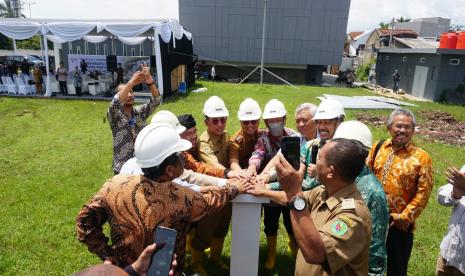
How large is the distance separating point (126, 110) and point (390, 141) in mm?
2761

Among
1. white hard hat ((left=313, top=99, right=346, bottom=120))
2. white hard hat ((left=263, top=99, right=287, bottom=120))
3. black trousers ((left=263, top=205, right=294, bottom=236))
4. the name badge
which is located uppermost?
white hard hat ((left=313, top=99, right=346, bottom=120))

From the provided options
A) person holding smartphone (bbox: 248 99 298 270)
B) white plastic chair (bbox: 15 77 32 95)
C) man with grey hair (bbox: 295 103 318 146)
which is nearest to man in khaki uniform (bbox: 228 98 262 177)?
person holding smartphone (bbox: 248 99 298 270)

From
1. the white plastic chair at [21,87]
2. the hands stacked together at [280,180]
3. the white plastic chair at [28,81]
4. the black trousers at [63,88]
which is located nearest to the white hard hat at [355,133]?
the hands stacked together at [280,180]

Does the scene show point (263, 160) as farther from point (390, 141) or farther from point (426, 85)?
point (426, 85)

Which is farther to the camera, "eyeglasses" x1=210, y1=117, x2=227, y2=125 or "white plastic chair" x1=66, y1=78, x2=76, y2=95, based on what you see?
"white plastic chair" x1=66, y1=78, x2=76, y2=95

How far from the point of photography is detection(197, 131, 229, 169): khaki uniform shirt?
3.31 metres

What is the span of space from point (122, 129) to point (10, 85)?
14905mm

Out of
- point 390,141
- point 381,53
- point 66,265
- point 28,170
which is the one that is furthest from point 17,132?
point 381,53

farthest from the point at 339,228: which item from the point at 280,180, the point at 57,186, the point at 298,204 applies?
the point at 57,186

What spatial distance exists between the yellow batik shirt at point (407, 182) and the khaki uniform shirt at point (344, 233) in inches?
48.9

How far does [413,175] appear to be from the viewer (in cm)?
291

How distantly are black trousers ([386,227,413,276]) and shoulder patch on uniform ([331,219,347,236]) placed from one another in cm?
157

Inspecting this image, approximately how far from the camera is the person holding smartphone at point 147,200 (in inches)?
72.7

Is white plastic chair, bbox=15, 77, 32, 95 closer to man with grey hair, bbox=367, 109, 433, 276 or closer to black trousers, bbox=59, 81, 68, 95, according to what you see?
black trousers, bbox=59, 81, 68, 95
